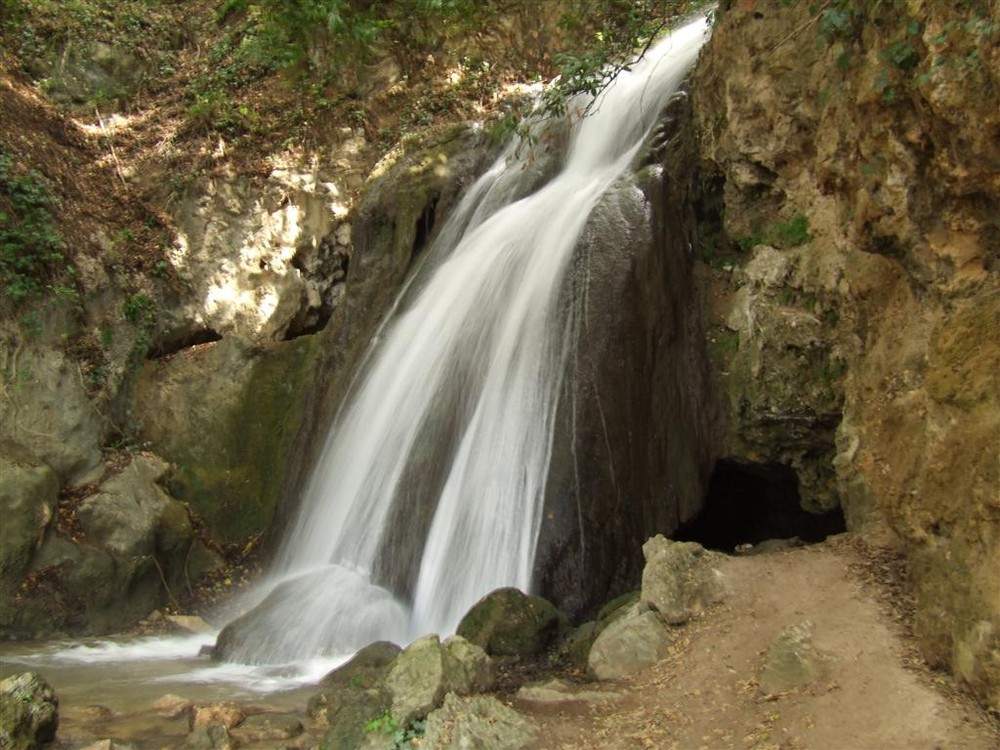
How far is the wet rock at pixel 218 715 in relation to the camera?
516 cm

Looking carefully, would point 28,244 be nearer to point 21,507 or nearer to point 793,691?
point 21,507

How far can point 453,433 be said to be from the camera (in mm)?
7039

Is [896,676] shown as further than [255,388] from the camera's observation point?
No

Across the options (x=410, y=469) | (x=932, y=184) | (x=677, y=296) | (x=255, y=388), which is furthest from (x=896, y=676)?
(x=255, y=388)

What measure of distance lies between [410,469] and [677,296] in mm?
2698

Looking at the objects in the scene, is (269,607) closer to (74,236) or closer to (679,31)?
(74,236)

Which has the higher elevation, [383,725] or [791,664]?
[791,664]

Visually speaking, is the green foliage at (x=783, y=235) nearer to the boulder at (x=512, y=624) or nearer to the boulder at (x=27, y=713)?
the boulder at (x=512, y=624)

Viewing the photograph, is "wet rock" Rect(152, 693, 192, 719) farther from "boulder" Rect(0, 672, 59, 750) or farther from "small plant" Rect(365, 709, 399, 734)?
"small plant" Rect(365, 709, 399, 734)

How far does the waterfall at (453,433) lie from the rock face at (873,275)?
1.44 meters

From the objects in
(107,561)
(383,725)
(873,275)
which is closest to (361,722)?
(383,725)

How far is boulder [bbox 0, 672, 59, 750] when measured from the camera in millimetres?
4742

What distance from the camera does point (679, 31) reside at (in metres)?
11.0

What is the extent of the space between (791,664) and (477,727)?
153 cm
